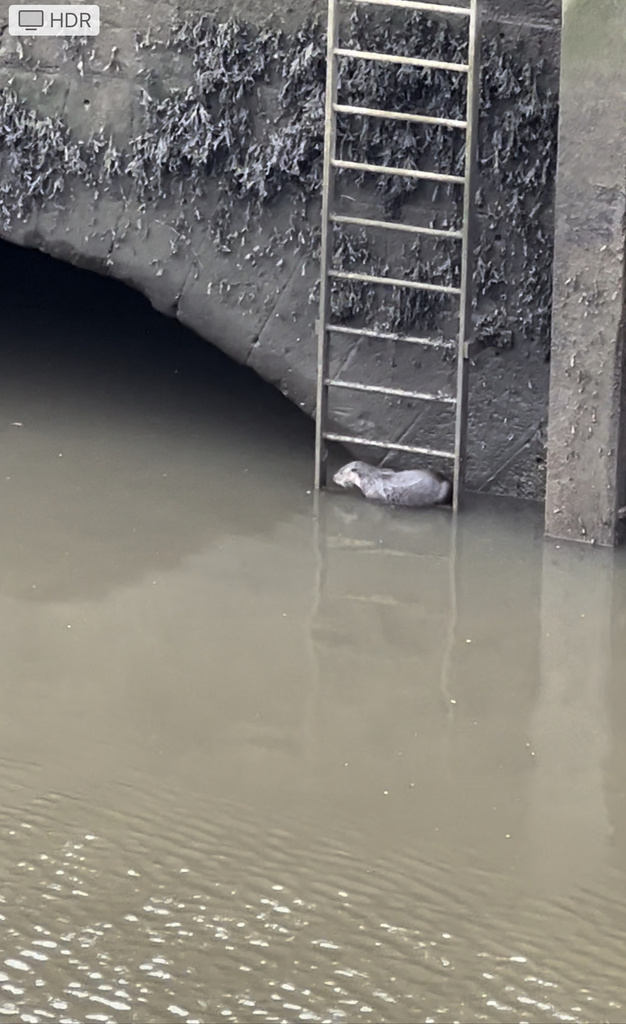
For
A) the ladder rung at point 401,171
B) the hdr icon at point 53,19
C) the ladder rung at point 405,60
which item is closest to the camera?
the ladder rung at point 405,60

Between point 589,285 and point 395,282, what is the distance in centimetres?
95

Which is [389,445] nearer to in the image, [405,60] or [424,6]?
[405,60]

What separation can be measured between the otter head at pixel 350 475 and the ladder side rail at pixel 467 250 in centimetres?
50

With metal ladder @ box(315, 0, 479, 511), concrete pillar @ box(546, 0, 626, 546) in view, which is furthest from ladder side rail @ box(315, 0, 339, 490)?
concrete pillar @ box(546, 0, 626, 546)

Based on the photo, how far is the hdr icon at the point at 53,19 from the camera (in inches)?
309

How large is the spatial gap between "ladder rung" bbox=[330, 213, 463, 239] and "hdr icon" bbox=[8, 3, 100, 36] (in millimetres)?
1530

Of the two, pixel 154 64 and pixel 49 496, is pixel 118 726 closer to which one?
pixel 49 496

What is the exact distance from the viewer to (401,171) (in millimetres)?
7309

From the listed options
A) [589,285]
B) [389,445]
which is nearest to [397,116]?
[589,285]

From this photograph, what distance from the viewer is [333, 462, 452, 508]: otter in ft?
25.4

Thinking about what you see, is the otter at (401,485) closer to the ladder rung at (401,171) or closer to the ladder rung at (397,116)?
the ladder rung at (401,171)

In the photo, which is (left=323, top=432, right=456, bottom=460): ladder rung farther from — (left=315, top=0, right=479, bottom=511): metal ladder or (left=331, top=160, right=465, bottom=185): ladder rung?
(left=331, top=160, right=465, bottom=185): ladder rung

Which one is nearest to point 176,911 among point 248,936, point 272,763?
point 248,936

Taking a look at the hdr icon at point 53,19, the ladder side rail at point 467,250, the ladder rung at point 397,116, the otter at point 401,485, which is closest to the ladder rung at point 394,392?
the ladder side rail at point 467,250
